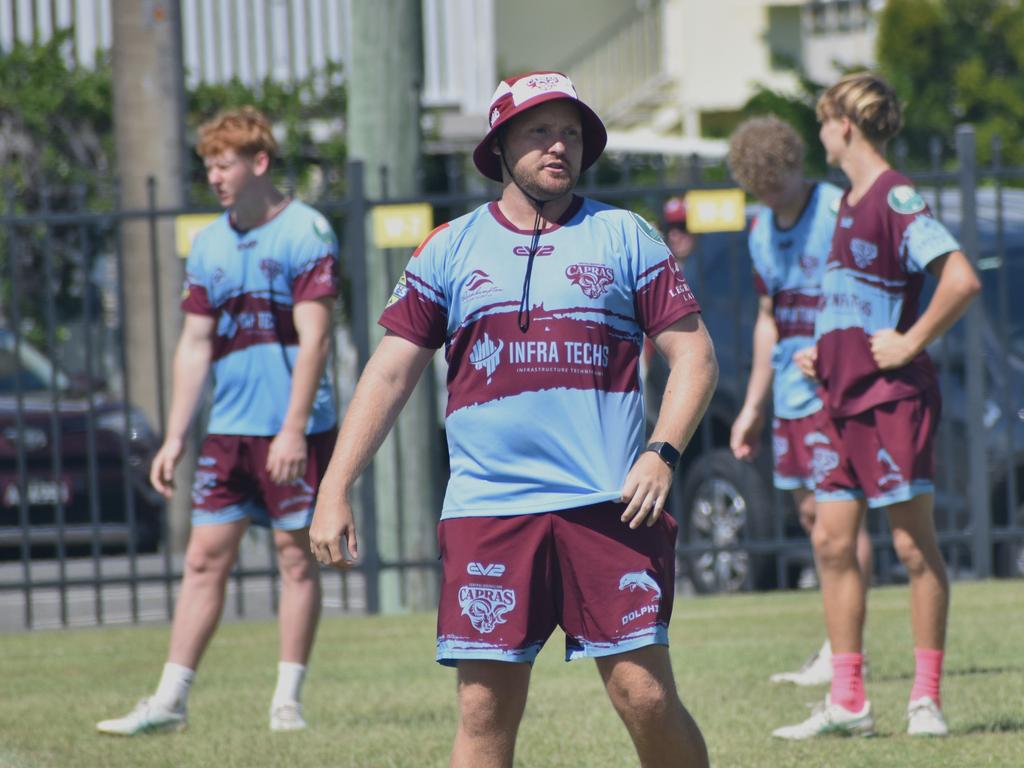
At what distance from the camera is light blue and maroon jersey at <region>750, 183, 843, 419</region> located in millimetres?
6926

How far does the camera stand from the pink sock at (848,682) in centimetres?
576

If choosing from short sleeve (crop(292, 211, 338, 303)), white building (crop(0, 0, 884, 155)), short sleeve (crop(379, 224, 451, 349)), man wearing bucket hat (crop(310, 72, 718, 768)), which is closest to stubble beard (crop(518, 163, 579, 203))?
man wearing bucket hat (crop(310, 72, 718, 768))

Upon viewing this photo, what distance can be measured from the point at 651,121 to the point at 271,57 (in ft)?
32.7

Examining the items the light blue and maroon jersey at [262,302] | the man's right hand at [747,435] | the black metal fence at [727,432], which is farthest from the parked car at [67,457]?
the man's right hand at [747,435]

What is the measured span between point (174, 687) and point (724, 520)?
4.60 metres

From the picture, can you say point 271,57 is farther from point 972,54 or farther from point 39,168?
point 972,54

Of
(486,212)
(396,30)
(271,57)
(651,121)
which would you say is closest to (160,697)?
(486,212)

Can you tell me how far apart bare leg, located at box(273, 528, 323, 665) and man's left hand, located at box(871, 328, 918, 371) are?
6.56 ft

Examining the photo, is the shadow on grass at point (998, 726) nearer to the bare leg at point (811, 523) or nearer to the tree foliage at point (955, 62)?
the bare leg at point (811, 523)

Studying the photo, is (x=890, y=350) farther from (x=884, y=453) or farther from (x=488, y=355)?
(x=488, y=355)

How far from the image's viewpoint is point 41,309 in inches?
602

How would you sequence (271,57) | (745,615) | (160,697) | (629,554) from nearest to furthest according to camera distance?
(629,554), (160,697), (745,615), (271,57)

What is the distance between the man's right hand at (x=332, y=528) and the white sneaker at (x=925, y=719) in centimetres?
238

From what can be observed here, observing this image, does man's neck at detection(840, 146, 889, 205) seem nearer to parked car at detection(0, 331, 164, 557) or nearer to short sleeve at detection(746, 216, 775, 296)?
short sleeve at detection(746, 216, 775, 296)
